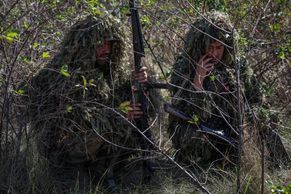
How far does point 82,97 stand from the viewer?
13.3ft

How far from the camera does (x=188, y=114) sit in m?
4.37

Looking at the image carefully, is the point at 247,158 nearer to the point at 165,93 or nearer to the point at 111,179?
the point at 111,179

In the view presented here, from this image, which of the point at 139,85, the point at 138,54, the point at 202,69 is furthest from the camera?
the point at 202,69

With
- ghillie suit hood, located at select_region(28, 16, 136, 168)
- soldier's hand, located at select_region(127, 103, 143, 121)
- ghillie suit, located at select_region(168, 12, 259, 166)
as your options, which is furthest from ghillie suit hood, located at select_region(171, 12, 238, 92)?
ghillie suit hood, located at select_region(28, 16, 136, 168)

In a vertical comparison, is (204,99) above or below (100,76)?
below

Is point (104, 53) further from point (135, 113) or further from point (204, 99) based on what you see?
point (204, 99)

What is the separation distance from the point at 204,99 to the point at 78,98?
96 centimetres

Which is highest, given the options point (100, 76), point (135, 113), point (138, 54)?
point (138, 54)

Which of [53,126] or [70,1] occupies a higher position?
[70,1]

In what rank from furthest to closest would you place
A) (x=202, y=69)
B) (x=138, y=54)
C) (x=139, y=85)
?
(x=202, y=69)
(x=139, y=85)
(x=138, y=54)

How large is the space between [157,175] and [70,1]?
1.51 metres

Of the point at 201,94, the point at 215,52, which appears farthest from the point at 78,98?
the point at 215,52

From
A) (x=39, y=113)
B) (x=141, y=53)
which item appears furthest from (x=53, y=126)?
(x=141, y=53)

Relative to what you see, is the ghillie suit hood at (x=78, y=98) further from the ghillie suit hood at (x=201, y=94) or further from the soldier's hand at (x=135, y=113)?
the ghillie suit hood at (x=201, y=94)
